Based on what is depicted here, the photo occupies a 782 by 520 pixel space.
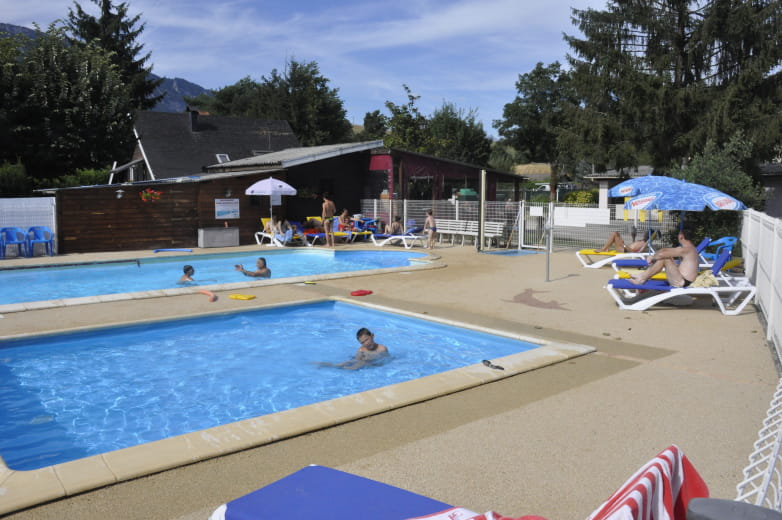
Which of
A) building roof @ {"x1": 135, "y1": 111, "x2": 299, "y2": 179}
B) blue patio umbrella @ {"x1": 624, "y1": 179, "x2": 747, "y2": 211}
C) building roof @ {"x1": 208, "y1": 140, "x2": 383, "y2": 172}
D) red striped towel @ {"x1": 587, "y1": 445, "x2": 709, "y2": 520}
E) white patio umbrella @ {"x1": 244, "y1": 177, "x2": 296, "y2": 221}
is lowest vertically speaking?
red striped towel @ {"x1": 587, "y1": 445, "x2": 709, "y2": 520}

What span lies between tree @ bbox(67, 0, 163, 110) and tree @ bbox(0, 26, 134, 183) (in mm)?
16626

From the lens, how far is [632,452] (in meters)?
4.24

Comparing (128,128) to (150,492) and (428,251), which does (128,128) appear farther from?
(150,492)

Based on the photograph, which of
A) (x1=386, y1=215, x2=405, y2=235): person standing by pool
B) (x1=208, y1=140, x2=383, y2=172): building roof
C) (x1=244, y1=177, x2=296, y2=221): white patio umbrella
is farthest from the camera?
(x1=208, y1=140, x2=383, y2=172): building roof

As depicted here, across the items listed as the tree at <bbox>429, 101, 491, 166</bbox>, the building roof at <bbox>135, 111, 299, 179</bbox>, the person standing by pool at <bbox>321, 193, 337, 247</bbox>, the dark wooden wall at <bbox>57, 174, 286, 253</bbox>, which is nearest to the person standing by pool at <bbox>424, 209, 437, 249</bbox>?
the person standing by pool at <bbox>321, 193, 337, 247</bbox>

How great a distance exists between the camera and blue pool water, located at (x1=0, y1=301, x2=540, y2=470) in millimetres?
6285

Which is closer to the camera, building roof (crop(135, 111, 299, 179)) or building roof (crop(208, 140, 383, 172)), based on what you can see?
building roof (crop(208, 140, 383, 172))

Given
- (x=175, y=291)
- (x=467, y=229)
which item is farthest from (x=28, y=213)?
(x=467, y=229)

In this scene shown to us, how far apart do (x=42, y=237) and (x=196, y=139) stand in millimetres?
16121

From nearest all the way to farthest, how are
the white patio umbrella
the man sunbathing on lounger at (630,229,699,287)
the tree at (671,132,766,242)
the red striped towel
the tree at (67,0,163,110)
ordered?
1. the red striped towel
2. the man sunbathing on lounger at (630,229,699,287)
3. the tree at (671,132,766,242)
4. the white patio umbrella
5. the tree at (67,0,163,110)

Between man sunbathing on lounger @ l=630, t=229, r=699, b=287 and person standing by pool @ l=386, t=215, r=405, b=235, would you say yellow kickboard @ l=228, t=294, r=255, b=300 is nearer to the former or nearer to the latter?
man sunbathing on lounger @ l=630, t=229, r=699, b=287

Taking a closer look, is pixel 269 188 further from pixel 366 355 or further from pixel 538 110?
pixel 538 110

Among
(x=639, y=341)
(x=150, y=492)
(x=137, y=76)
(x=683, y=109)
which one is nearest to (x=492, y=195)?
(x=683, y=109)

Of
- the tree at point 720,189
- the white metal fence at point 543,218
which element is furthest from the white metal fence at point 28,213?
the tree at point 720,189
